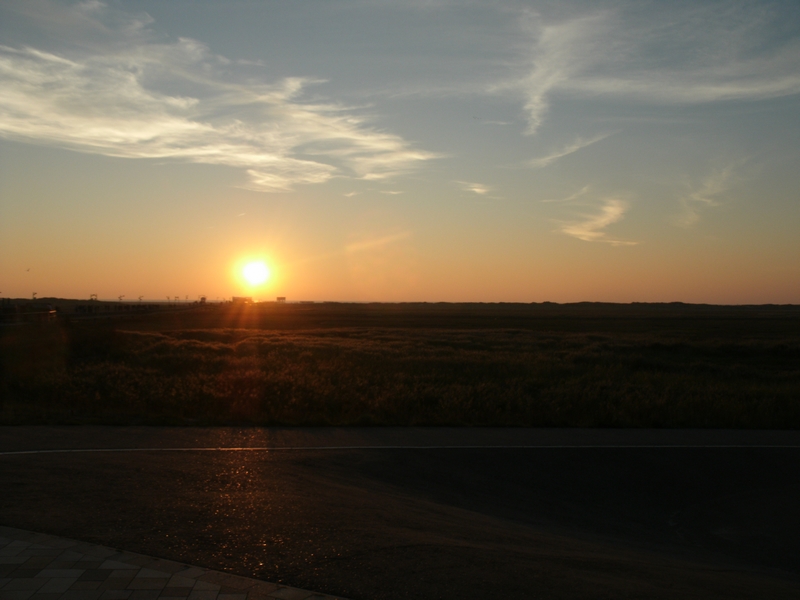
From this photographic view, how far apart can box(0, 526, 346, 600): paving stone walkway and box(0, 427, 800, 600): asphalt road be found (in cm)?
23

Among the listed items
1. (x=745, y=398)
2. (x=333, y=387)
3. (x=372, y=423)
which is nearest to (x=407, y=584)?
(x=372, y=423)

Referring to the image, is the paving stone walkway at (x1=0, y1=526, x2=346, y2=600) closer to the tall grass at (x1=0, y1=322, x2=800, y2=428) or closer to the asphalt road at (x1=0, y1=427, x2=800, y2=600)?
the asphalt road at (x1=0, y1=427, x2=800, y2=600)

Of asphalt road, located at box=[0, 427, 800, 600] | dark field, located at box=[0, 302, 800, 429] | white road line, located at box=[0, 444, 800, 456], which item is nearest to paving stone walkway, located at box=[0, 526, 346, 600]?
asphalt road, located at box=[0, 427, 800, 600]

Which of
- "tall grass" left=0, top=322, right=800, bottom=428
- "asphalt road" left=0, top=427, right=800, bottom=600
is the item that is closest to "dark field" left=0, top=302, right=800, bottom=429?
"tall grass" left=0, top=322, right=800, bottom=428

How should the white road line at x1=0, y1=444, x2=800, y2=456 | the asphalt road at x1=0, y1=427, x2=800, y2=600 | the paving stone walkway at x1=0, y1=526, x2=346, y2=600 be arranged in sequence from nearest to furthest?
Answer: the paving stone walkway at x1=0, y1=526, x2=346, y2=600, the asphalt road at x1=0, y1=427, x2=800, y2=600, the white road line at x1=0, y1=444, x2=800, y2=456

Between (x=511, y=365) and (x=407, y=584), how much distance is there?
85.2ft

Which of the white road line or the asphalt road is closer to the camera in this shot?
the asphalt road

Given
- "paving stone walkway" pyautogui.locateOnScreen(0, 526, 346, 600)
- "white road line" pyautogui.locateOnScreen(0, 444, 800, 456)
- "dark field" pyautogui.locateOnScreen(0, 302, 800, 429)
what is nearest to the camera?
"paving stone walkway" pyautogui.locateOnScreen(0, 526, 346, 600)

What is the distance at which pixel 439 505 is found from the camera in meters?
8.99

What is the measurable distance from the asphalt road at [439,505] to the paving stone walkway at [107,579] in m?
0.23

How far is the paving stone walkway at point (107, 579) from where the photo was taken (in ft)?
15.9

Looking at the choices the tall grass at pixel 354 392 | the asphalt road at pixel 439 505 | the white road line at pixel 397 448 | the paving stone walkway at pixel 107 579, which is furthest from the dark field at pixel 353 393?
the paving stone walkway at pixel 107 579

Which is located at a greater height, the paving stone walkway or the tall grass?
the paving stone walkway

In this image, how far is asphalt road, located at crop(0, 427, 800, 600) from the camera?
18.7ft
